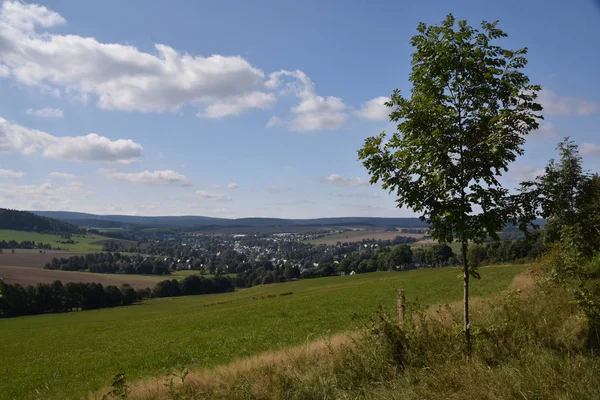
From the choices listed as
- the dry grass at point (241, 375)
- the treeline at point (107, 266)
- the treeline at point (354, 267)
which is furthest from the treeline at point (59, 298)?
the dry grass at point (241, 375)

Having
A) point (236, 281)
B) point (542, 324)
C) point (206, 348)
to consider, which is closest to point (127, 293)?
point (236, 281)

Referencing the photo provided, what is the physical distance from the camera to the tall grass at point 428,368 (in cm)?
659

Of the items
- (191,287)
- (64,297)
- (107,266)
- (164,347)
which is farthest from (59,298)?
(107,266)

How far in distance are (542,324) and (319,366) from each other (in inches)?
231

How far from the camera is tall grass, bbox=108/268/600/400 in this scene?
260 inches

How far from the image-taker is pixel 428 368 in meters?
8.10

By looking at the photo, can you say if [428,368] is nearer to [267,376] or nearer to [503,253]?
[267,376]

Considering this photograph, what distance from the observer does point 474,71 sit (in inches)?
328

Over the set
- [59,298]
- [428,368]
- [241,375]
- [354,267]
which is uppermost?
[428,368]

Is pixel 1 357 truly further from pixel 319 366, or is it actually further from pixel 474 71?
pixel 474 71

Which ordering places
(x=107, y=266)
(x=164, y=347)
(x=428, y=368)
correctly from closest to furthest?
(x=428, y=368), (x=164, y=347), (x=107, y=266)

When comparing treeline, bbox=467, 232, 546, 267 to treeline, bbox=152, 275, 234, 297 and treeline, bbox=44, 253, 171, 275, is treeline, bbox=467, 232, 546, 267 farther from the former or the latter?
treeline, bbox=44, 253, 171, 275

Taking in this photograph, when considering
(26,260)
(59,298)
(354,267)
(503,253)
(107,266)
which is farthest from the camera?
(107,266)

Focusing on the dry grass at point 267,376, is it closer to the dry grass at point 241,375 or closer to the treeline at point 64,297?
the dry grass at point 241,375
